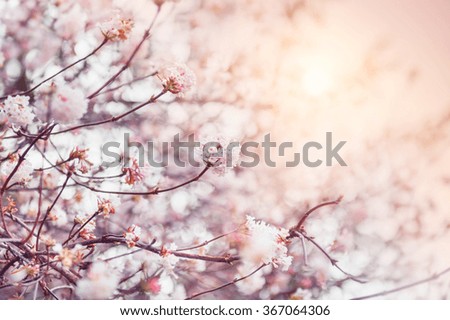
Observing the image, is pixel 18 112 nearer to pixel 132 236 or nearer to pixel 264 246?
pixel 132 236

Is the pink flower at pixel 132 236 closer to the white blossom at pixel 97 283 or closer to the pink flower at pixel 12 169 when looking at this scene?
the white blossom at pixel 97 283

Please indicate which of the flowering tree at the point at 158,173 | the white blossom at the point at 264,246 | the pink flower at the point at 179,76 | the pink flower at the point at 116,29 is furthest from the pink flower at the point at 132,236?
the pink flower at the point at 116,29

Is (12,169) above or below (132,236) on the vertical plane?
above

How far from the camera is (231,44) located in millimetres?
1591

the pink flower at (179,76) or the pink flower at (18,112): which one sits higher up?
the pink flower at (179,76)

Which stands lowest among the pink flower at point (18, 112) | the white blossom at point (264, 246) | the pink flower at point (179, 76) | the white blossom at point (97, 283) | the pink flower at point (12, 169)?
the white blossom at point (97, 283)

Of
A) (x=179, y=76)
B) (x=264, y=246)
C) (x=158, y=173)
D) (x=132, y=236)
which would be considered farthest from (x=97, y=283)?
(x=179, y=76)

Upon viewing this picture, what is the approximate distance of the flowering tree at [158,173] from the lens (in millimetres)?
1468

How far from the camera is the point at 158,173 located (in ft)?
5.02

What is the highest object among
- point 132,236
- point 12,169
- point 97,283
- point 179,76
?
point 179,76

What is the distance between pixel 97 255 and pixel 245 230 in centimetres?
41
